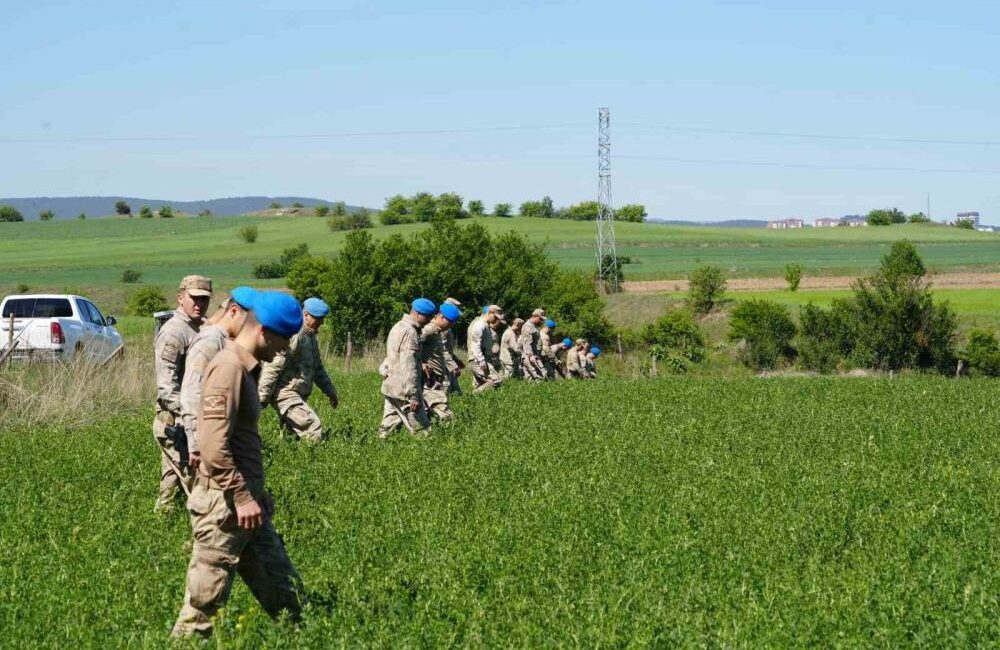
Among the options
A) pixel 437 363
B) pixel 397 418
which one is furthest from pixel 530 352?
pixel 397 418

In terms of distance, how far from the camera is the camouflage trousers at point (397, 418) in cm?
1576

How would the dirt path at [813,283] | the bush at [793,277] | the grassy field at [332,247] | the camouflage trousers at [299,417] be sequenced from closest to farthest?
the camouflage trousers at [299,417] → the dirt path at [813,283] → the bush at [793,277] → the grassy field at [332,247]

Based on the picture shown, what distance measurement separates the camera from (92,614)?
7789 mm

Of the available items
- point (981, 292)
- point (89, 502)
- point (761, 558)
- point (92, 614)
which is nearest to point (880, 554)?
point (761, 558)

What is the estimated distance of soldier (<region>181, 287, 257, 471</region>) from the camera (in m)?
7.80

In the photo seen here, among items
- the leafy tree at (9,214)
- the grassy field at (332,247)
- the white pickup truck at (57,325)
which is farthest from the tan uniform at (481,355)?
the leafy tree at (9,214)

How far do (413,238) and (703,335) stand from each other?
1664 centimetres

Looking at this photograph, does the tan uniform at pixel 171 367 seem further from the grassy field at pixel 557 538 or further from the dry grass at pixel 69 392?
the dry grass at pixel 69 392

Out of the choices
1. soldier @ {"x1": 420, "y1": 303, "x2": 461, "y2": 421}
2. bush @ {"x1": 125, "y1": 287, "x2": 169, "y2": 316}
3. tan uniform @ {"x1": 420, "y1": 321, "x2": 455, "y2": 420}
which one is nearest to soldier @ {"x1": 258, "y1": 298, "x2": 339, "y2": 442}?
soldier @ {"x1": 420, "y1": 303, "x2": 461, "y2": 421}

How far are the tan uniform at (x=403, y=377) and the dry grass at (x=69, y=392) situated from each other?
19.3 feet

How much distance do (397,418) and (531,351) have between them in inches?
563

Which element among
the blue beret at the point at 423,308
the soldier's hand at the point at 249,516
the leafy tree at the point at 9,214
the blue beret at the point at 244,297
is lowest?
the soldier's hand at the point at 249,516

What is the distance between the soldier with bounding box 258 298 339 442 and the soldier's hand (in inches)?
306

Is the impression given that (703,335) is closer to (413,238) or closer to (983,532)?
(413,238)
